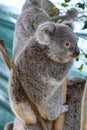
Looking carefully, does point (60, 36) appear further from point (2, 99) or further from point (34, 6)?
point (2, 99)

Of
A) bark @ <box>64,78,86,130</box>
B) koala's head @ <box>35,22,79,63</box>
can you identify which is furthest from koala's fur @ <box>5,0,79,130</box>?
bark @ <box>64,78,86,130</box>

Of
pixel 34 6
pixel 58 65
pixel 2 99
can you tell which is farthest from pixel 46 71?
pixel 2 99

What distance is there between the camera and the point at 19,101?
2.23 metres

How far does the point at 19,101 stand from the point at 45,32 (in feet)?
1.40

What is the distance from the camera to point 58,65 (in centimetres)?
221

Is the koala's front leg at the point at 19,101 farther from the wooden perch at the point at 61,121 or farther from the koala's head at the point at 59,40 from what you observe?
the koala's head at the point at 59,40

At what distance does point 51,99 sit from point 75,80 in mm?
231

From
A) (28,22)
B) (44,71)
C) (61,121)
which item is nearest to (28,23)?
(28,22)

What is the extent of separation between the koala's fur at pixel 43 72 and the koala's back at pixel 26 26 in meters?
0.14

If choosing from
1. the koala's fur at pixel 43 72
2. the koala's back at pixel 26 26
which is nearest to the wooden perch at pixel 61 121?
the koala's fur at pixel 43 72

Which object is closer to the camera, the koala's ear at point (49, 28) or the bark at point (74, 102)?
the koala's ear at point (49, 28)

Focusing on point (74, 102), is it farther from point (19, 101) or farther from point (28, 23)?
point (28, 23)

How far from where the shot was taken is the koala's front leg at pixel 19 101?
2.19 m

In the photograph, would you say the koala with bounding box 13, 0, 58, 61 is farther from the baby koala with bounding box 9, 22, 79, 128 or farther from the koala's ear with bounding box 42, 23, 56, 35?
the koala's ear with bounding box 42, 23, 56, 35
